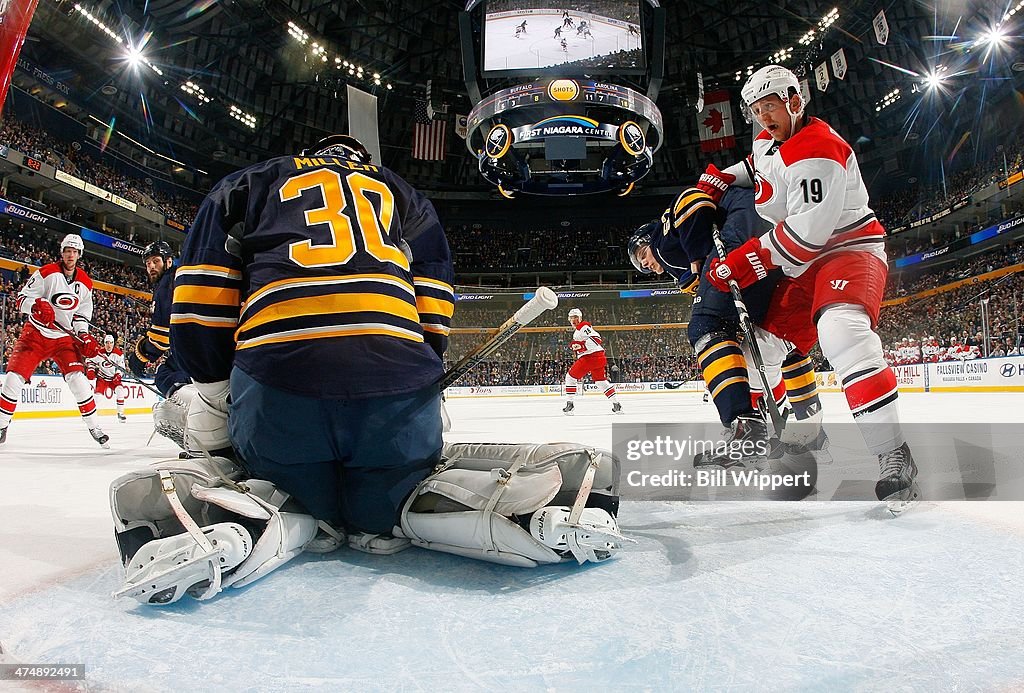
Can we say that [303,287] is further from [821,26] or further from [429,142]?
[821,26]

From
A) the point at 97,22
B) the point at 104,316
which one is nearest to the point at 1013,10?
the point at 97,22

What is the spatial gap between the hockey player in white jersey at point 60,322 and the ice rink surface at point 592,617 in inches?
177

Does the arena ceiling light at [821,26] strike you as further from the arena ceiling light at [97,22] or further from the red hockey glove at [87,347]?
the arena ceiling light at [97,22]

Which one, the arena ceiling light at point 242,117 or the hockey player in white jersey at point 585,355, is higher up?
the arena ceiling light at point 242,117

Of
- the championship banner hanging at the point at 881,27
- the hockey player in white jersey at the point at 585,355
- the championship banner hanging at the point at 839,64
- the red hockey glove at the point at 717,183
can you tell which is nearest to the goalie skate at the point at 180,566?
the red hockey glove at the point at 717,183

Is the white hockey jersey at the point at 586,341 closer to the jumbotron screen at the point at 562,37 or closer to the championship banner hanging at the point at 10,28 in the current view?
the jumbotron screen at the point at 562,37

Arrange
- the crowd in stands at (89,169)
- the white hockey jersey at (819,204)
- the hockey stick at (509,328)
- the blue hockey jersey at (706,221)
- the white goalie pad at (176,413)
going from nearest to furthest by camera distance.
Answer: the hockey stick at (509,328)
the white hockey jersey at (819,204)
the blue hockey jersey at (706,221)
the white goalie pad at (176,413)
the crowd in stands at (89,169)

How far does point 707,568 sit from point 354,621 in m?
0.82

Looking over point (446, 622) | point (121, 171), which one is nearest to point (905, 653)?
point (446, 622)

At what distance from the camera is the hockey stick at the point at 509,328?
1776mm

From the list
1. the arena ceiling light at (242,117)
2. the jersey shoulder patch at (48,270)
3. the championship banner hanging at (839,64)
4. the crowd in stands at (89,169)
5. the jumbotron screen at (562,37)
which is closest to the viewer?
the jersey shoulder patch at (48,270)

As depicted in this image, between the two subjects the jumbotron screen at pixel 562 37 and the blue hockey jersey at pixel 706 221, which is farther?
the jumbotron screen at pixel 562 37

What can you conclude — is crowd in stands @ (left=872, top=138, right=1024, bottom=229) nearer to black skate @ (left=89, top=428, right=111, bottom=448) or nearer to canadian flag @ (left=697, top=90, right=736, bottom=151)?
canadian flag @ (left=697, top=90, right=736, bottom=151)

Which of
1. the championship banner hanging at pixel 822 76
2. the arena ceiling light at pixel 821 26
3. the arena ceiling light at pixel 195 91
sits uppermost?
the arena ceiling light at pixel 821 26
